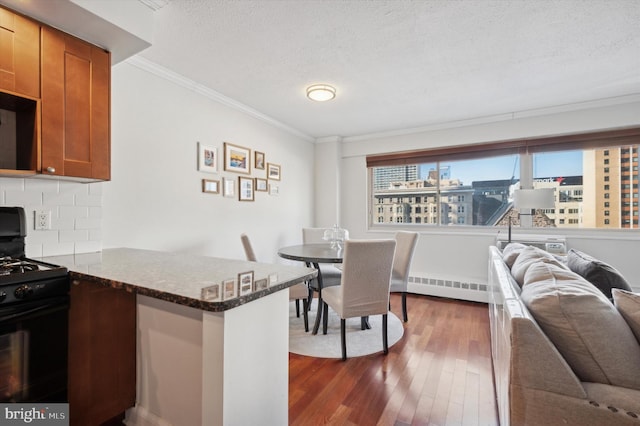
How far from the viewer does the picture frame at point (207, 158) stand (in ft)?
9.32

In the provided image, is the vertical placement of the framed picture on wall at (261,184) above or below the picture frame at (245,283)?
above

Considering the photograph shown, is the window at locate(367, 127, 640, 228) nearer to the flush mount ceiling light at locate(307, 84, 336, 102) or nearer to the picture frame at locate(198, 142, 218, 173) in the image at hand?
the flush mount ceiling light at locate(307, 84, 336, 102)

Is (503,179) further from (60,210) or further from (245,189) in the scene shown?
(60,210)

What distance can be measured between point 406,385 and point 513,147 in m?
3.24

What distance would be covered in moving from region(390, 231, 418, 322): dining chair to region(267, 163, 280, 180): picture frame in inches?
72.0

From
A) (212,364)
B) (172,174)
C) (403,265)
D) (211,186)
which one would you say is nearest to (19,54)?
(172,174)

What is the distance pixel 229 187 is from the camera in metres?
3.17

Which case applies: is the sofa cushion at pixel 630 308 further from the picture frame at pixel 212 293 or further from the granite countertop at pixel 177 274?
the picture frame at pixel 212 293

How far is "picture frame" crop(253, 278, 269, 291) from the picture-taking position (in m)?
1.09

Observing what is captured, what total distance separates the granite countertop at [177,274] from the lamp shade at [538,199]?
9.34 ft

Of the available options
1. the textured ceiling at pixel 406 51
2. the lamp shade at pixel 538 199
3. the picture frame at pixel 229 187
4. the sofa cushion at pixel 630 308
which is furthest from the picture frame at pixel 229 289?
the lamp shade at pixel 538 199

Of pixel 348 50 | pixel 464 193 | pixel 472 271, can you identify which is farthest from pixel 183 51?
pixel 472 271

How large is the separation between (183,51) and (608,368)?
9.83 feet

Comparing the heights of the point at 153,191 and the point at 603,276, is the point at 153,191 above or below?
above
